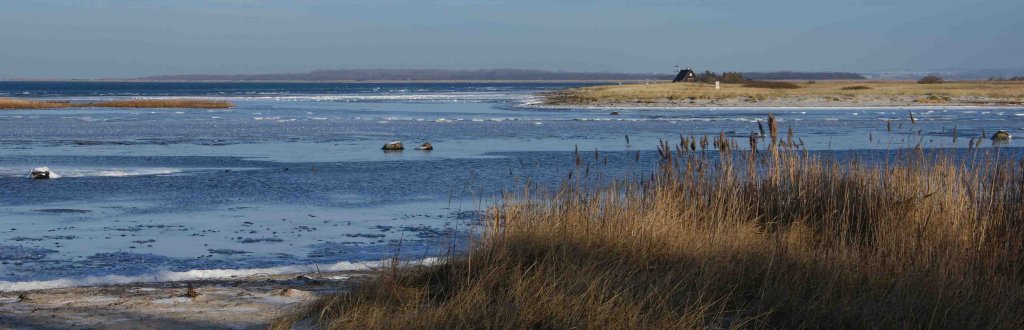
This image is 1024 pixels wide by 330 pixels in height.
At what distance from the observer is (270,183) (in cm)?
1861

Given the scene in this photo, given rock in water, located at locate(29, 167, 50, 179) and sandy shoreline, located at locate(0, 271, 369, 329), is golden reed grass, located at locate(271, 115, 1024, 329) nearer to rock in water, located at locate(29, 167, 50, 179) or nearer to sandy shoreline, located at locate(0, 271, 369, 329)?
sandy shoreline, located at locate(0, 271, 369, 329)

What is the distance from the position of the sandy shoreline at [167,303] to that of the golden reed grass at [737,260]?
0.63m

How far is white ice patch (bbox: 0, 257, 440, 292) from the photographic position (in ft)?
30.0

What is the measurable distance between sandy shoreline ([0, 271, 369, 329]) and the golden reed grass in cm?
63

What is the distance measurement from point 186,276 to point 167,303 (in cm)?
179

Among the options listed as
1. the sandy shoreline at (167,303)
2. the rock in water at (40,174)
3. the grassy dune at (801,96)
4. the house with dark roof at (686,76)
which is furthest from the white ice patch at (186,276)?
the house with dark roof at (686,76)

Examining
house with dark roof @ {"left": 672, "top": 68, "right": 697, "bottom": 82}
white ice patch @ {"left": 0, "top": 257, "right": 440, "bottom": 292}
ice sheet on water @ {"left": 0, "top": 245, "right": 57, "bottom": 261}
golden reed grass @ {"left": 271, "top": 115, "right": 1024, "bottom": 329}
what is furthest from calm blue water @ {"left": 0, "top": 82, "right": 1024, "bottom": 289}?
house with dark roof @ {"left": 672, "top": 68, "right": 697, "bottom": 82}

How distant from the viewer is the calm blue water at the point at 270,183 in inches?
442

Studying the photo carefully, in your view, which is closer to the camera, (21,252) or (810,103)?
(21,252)

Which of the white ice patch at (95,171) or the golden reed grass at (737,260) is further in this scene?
the white ice patch at (95,171)

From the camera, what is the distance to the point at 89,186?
1803 cm

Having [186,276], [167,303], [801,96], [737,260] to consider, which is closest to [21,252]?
[186,276]

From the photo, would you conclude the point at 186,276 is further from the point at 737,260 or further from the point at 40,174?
the point at 40,174

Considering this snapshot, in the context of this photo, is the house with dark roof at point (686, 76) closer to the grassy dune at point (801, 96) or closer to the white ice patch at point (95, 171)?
the grassy dune at point (801, 96)
